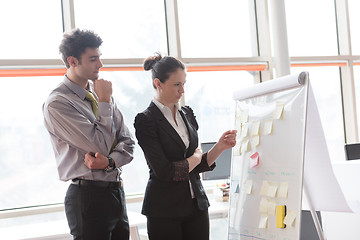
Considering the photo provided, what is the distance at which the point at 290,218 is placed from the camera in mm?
2273

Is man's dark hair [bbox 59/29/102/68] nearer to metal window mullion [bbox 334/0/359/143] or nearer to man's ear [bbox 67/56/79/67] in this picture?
man's ear [bbox 67/56/79/67]

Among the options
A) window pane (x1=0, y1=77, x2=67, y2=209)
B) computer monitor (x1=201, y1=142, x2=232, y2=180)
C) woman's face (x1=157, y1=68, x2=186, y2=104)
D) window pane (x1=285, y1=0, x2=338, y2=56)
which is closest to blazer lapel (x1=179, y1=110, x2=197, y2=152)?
woman's face (x1=157, y1=68, x2=186, y2=104)

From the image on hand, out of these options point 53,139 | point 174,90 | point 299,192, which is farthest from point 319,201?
point 53,139

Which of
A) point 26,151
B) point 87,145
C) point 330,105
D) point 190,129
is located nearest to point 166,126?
point 190,129

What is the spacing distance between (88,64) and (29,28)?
6.08ft

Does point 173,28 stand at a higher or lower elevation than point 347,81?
higher

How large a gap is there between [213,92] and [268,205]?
248cm

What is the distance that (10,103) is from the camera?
13.0ft

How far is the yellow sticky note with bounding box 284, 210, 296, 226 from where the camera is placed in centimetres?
225

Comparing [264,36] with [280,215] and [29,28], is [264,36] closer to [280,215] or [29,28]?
[29,28]

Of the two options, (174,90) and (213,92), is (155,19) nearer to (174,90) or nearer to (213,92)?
(213,92)

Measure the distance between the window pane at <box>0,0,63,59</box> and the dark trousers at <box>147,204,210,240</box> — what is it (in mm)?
2117

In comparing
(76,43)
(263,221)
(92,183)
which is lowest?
(263,221)

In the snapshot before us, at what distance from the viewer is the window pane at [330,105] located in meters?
5.42
